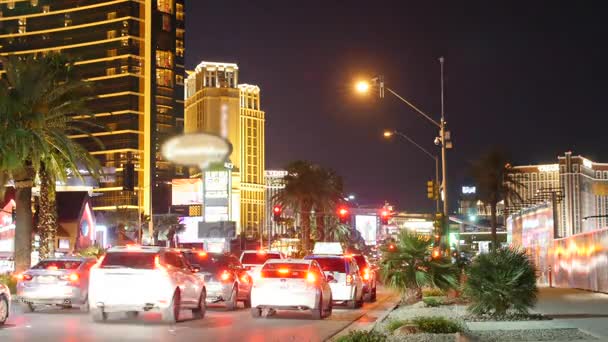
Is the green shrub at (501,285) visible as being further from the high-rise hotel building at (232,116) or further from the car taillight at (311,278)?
the high-rise hotel building at (232,116)

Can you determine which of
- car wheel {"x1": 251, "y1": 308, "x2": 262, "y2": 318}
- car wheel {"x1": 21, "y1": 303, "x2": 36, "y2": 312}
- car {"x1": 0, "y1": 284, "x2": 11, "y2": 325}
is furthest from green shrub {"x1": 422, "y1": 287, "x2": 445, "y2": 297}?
car {"x1": 0, "y1": 284, "x2": 11, "y2": 325}

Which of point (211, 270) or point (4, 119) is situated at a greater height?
point (4, 119)

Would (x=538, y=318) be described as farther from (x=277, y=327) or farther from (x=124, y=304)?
(x=124, y=304)

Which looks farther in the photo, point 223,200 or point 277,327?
point 223,200

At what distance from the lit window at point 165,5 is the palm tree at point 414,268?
141691 mm

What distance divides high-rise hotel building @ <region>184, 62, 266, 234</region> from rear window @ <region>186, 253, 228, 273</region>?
478 feet

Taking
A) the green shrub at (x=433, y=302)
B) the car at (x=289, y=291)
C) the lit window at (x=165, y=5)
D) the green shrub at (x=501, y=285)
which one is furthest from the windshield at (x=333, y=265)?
the lit window at (x=165, y=5)

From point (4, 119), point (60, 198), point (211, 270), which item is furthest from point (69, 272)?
point (60, 198)

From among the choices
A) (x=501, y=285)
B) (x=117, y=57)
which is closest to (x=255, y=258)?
(x=501, y=285)

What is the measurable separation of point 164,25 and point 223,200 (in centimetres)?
6121

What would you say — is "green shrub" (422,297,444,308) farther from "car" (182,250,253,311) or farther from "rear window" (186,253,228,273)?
"rear window" (186,253,228,273)

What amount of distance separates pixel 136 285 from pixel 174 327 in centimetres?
127

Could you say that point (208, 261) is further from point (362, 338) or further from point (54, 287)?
point (362, 338)

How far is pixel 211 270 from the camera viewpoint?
26.4 meters
